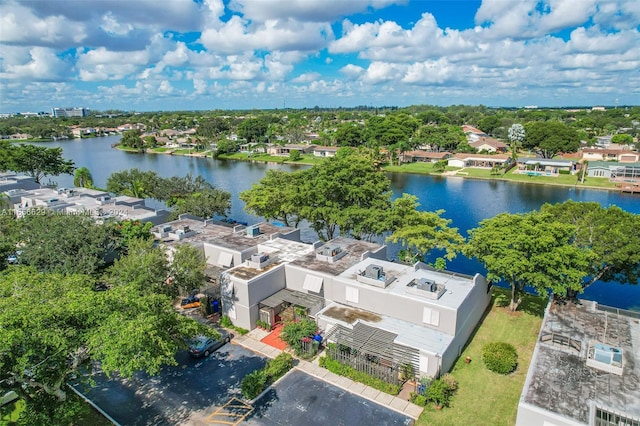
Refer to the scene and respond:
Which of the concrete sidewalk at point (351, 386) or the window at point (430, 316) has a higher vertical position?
the window at point (430, 316)

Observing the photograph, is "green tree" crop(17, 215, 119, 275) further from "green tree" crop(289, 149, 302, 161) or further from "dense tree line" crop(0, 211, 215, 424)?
"green tree" crop(289, 149, 302, 161)

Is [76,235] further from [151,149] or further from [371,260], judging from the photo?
[151,149]

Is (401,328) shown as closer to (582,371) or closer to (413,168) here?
(582,371)

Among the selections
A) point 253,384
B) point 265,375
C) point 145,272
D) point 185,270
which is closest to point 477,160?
point 185,270

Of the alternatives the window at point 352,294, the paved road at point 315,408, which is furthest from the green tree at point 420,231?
the paved road at point 315,408

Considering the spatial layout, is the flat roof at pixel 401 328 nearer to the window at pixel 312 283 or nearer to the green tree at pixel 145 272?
the window at pixel 312 283

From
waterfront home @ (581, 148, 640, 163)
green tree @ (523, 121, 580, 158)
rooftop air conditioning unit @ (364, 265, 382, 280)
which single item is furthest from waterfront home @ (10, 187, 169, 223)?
waterfront home @ (581, 148, 640, 163)

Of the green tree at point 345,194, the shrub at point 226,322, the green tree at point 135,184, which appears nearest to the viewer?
the shrub at point 226,322
